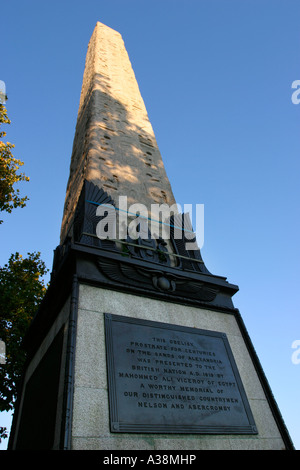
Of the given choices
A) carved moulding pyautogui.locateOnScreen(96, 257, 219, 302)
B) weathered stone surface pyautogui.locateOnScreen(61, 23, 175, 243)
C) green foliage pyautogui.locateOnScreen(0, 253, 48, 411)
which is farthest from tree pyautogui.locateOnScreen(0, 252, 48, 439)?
carved moulding pyautogui.locateOnScreen(96, 257, 219, 302)

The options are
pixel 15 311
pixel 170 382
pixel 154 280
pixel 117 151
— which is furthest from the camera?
pixel 15 311

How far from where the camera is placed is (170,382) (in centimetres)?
323

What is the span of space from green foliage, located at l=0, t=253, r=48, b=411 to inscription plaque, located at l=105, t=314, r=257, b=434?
6.52m

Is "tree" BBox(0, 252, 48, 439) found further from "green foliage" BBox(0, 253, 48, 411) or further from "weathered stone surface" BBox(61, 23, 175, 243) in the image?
"weathered stone surface" BBox(61, 23, 175, 243)

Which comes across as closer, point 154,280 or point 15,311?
point 154,280

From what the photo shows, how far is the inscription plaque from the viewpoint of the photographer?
2.88 metres

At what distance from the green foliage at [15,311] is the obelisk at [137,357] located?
518cm

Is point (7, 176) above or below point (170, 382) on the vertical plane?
above

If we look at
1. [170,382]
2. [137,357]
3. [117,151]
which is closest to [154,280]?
[137,357]

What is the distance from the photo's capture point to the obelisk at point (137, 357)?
9.09 ft

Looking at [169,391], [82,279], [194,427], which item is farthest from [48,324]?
[194,427]

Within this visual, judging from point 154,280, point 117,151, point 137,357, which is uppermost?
point 117,151

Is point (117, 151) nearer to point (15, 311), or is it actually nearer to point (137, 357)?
point (137, 357)
